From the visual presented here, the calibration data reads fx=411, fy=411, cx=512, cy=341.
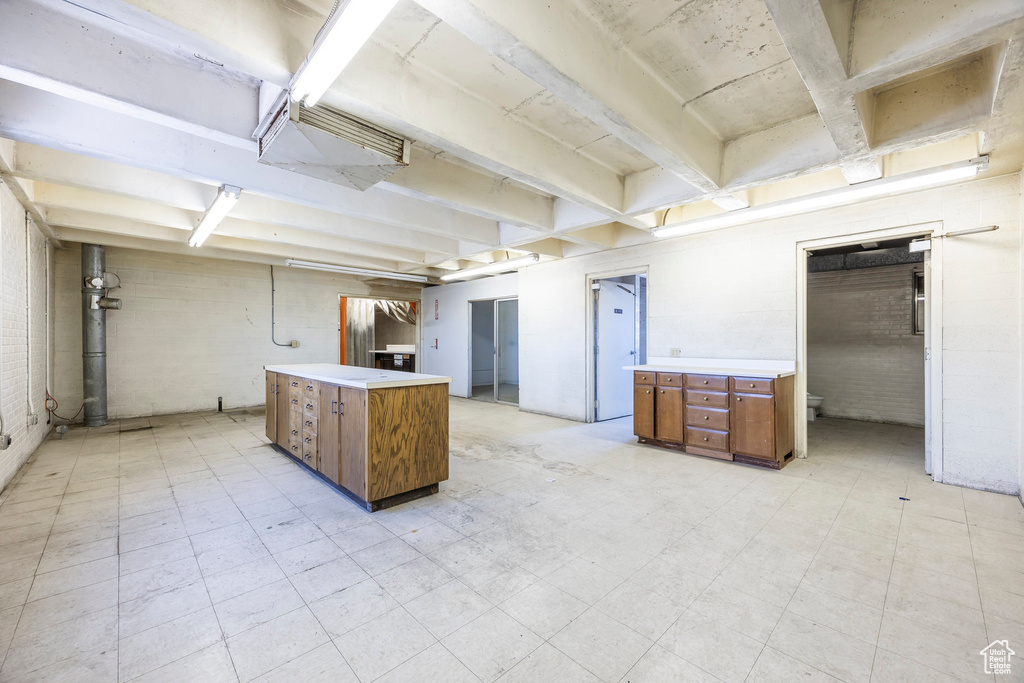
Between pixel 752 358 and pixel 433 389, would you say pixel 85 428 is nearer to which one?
pixel 433 389

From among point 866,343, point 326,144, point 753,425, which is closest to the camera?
point 326,144

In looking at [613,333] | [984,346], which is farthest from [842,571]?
[613,333]

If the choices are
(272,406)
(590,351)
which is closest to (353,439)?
(272,406)

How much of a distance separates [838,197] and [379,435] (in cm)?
429

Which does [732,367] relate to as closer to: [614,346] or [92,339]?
[614,346]

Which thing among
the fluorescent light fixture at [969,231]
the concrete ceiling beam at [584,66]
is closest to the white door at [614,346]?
the concrete ceiling beam at [584,66]

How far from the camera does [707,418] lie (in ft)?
14.0

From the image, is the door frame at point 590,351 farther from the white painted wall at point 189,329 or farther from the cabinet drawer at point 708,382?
the white painted wall at point 189,329

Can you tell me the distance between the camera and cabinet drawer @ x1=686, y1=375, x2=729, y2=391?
415 cm

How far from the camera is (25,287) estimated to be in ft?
13.6

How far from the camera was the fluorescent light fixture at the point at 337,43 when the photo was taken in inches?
58.1

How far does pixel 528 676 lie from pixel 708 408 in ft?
11.3

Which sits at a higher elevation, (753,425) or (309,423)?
(309,423)

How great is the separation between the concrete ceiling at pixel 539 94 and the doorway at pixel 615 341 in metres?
2.21
